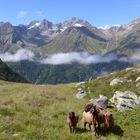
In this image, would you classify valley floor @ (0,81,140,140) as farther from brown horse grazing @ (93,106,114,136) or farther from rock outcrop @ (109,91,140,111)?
rock outcrop @ (109,91,140,111)

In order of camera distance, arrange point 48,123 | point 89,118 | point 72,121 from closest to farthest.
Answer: point 89,118, point 72,121, point 48,123

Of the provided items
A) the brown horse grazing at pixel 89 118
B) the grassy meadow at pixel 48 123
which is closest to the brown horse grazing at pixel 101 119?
the brown horse grazing at pixel 89 118

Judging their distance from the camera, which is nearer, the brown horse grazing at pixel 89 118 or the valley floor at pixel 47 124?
the valley floor at pixel 47 124

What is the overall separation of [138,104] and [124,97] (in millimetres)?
1666

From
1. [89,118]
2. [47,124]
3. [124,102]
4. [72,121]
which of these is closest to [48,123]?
[47,124]

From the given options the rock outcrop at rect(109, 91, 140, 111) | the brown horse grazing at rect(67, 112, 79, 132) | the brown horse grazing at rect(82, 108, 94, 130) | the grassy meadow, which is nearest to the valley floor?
the grassy meadow

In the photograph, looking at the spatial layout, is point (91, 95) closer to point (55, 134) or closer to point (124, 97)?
point (124, 97)

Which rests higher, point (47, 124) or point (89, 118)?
point (89, 118)

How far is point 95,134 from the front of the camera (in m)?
21.5

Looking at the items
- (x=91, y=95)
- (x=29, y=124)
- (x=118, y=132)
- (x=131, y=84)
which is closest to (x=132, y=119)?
(x=118, y=132)

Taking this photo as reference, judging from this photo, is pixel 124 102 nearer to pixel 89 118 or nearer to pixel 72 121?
pixel 89 118

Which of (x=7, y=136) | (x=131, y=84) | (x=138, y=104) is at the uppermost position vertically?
(x=131, y=84)

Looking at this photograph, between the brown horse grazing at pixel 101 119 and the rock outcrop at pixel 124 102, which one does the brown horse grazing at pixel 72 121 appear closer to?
the brown horse grazing at pixel 101 119

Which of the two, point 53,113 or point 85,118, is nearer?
point 85,118
